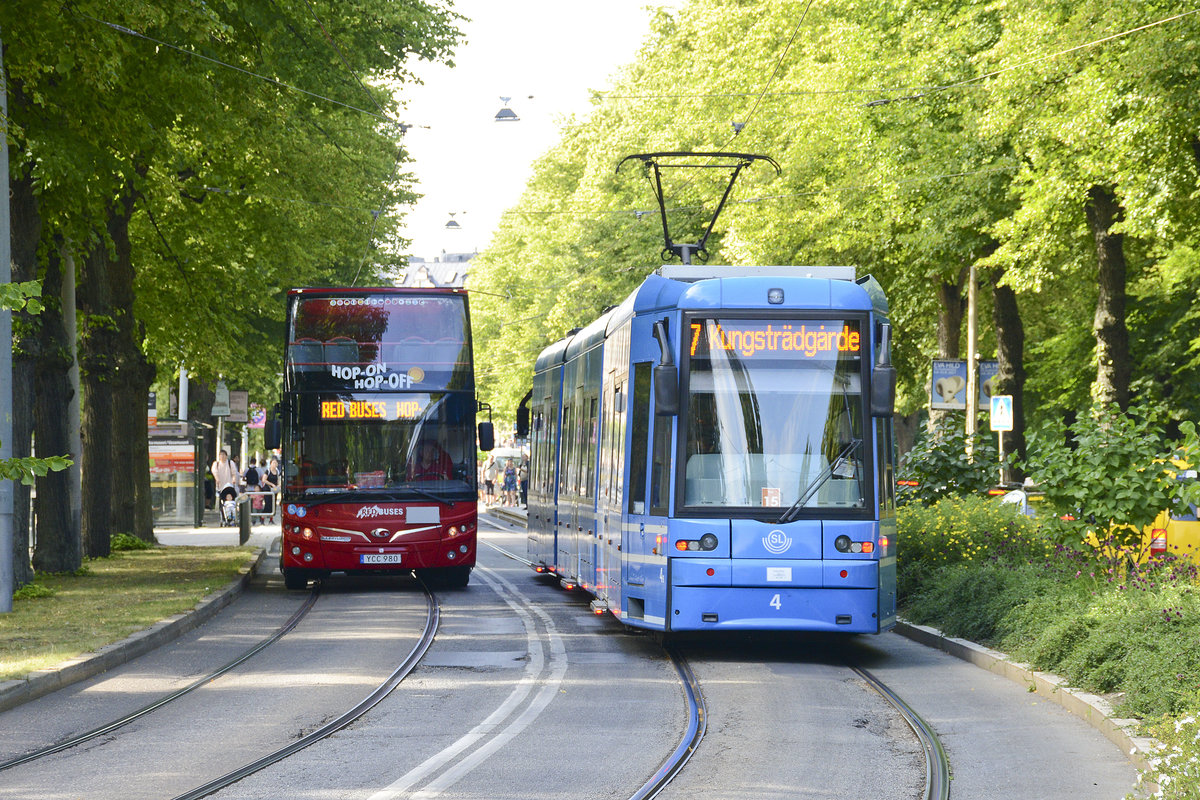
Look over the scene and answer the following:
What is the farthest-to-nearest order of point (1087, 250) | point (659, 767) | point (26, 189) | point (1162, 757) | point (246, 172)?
point (1087, 250)
point (246, 172)
point (26, 189)
point (659, 767)
point (1162, 757)

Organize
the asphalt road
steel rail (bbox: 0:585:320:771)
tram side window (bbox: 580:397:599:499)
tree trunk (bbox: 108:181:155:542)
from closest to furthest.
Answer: the asphalt road, steel rail (bbox: 0:585:320:771), tram side window (bbox: 580:397:599:499), tree trunk (bbox: 108:181:155:542)

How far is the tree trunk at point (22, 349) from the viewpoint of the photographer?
60.4 ft

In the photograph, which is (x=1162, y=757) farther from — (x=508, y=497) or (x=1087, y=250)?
(x=508, y=497)

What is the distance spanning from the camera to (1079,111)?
2458cm

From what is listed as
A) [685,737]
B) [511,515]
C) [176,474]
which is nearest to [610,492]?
[685,737]

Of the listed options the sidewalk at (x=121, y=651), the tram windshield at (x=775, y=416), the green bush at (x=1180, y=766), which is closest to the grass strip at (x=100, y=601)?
the sidewalk at (x=121, y=651)

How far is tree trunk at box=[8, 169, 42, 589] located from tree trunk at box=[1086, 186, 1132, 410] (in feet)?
55.1

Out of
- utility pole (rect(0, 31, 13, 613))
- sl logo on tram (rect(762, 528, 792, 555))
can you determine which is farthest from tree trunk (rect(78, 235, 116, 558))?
sl logo on tram (rect(762, 528, 792, 555))

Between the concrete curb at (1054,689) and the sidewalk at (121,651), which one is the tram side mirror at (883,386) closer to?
the concrete curb at (1054,689)

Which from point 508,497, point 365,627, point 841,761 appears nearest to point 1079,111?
point 365,627

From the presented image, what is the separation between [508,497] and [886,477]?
52.3 meters

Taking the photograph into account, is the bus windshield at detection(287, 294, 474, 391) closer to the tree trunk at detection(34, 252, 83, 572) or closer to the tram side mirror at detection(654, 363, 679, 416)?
the tree trunk at detection(34, 252, 83, 572)

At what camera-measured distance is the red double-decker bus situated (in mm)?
A: 20453

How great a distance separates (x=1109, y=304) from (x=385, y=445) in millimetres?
13533
